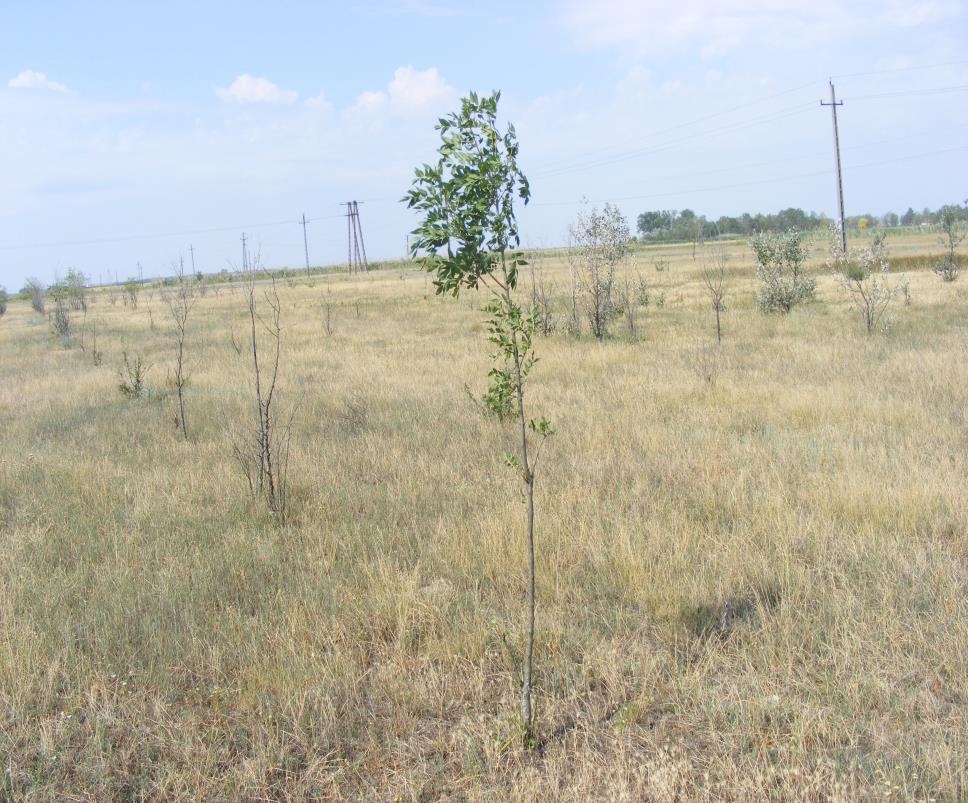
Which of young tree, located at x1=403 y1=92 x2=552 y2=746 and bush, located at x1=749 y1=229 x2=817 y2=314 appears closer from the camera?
young tree, located at x1=403 y1=92 x2=552 y2=746

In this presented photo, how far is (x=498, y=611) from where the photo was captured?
390 cm

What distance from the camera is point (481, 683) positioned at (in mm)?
3260

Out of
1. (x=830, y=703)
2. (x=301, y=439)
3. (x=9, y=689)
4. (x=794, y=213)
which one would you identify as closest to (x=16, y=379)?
(x=301, y=439)

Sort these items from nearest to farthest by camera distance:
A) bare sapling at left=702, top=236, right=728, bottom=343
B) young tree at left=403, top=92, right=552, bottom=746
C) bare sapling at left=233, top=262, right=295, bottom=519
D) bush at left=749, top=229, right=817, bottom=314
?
young tree at left=403, top=92, right=552, bottom=746, bare sapling at left=233, top=262, right=295, bottom=519, bare sapling at left=702, top=236, right=728, bottom=343, bush at left=749, top=229, right=817, bottom=314

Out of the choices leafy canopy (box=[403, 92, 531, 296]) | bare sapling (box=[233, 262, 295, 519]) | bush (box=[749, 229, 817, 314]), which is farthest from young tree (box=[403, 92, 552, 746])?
bush (box=[749, 229, 817, 314])

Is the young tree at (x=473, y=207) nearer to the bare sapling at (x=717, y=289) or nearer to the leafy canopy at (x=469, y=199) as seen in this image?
the leafy canopy at (x=469, y=199)

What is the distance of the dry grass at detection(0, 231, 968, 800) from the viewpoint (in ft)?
9.18

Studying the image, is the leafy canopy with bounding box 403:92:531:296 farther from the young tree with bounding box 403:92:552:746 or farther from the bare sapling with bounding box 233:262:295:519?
the bare sapling with bounding box 233:262:295:519

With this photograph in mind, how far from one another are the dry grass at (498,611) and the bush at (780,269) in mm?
10975

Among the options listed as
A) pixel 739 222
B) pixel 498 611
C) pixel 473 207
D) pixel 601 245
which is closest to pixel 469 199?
pixel 473 207

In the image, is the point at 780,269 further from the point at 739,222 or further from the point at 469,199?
the point at 739,222

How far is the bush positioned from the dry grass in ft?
36.0

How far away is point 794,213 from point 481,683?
99.1m

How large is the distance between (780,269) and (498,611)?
1766 centimetres
